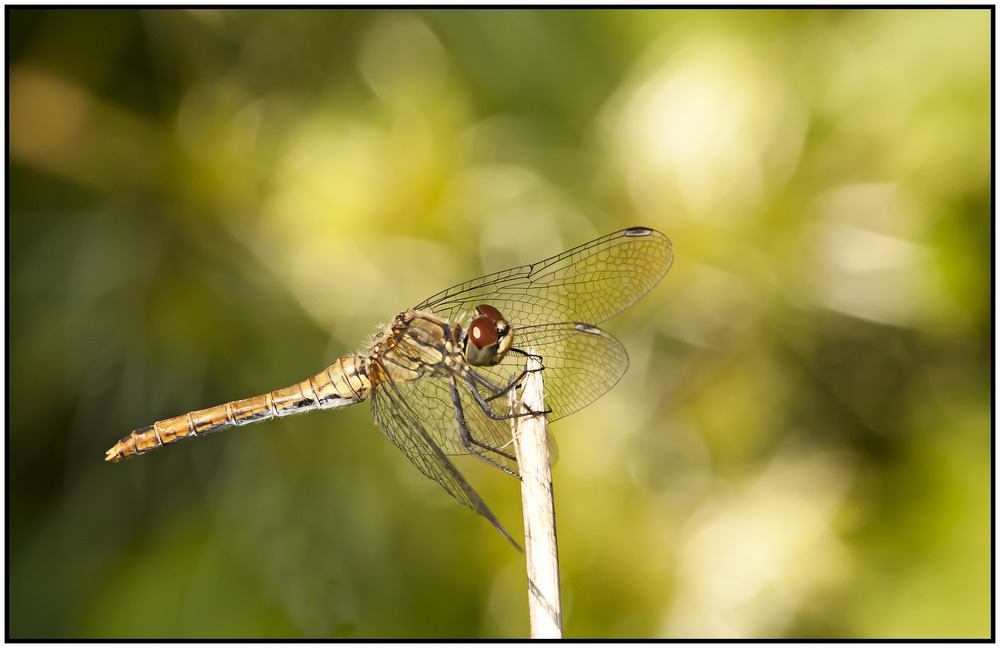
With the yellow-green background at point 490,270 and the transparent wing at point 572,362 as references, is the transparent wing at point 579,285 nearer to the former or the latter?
the transparent wing at point 572,362

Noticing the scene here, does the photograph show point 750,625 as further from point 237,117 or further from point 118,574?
point 237,117

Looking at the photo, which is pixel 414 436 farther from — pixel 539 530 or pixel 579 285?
pixel 579 285

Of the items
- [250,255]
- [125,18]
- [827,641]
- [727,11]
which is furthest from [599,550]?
[125,18]

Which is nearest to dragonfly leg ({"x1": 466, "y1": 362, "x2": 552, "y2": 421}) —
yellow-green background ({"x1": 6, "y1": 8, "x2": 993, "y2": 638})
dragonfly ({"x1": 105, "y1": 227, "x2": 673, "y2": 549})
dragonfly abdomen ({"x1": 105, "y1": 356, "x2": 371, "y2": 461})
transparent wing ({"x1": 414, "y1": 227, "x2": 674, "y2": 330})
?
dragonfly ({"x1": 105, "y1": 227, "x2": 673, "y2": 549})

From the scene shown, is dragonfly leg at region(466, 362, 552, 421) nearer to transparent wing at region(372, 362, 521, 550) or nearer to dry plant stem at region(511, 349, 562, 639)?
transparent wing at region(372, 362, 521, 550)

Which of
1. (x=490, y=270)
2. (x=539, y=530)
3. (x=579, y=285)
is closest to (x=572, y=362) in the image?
(x=579, y=285)

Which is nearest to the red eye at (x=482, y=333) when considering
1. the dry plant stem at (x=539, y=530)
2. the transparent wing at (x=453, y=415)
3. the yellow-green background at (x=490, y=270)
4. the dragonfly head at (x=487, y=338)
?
the dragonfly head at (x=487, y=338)
